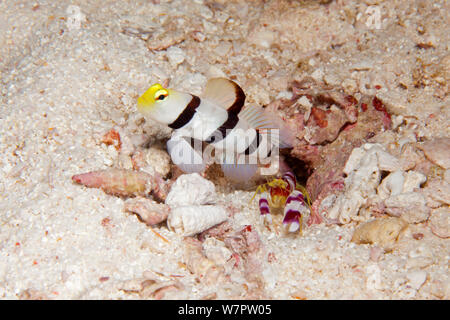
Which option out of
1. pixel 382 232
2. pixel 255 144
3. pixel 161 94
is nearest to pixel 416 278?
pixel 382 232

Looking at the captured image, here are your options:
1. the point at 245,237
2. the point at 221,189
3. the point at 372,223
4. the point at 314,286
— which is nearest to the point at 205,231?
the point at 245,237

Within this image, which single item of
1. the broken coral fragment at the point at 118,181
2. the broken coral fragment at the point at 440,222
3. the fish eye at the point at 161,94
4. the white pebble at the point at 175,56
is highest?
the fish eye at the point at 161,94

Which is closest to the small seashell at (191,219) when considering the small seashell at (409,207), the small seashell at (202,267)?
the small seashell at (202,267)

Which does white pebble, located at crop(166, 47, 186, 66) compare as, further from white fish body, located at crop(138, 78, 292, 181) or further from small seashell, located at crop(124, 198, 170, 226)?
small seashell, located at crop(124, 198, 170, 226)

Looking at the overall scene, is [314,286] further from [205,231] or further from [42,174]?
[42,174]

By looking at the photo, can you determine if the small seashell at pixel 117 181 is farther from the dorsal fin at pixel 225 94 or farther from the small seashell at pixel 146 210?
the dorsal fin at pixel 225 94

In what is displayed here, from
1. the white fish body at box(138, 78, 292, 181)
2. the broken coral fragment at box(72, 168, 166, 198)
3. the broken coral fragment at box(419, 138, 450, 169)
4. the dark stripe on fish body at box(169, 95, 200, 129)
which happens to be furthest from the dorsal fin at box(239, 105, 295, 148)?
the broken coral fragment at box(419, 138, 450, 169)
